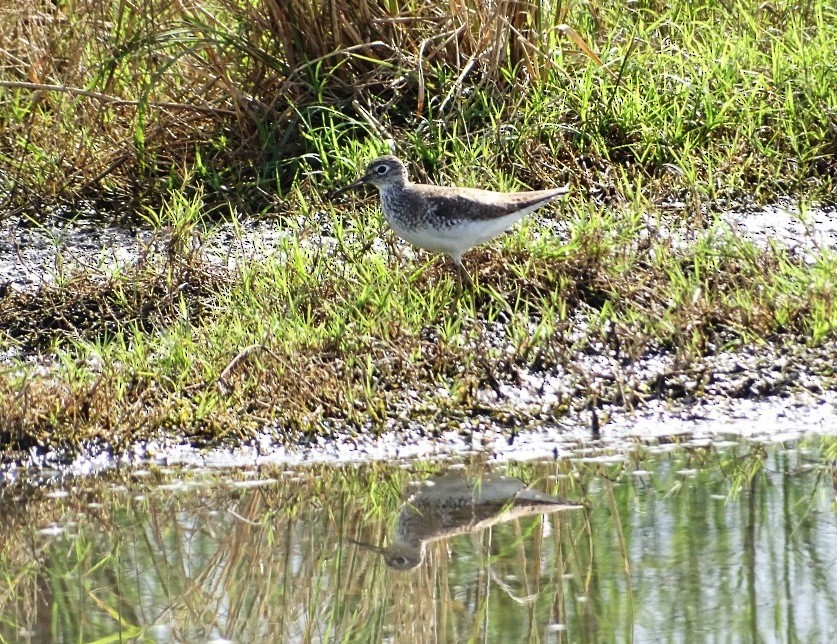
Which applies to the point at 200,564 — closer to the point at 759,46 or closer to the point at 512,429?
the point at 512,429

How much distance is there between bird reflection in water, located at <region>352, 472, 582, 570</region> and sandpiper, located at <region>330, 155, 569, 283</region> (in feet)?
4.67

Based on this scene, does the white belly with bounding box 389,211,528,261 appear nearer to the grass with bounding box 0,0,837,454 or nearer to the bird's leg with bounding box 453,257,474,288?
the bird's leg with bounding box 453,257,474,288

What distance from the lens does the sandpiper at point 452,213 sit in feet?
20.6

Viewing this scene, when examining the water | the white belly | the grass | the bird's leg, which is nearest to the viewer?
the water

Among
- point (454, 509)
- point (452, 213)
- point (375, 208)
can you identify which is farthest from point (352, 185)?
point (454, 509)

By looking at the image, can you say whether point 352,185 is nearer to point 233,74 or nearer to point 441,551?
point 233,74

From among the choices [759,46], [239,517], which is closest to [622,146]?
[759,46]

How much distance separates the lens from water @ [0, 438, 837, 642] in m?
3.84

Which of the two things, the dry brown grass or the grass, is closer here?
the grass

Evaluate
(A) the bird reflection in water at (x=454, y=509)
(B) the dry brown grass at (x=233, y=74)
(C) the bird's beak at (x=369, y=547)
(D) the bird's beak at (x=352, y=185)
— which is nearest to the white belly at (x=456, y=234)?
(D) the bird's beak at (x=352, y=185)

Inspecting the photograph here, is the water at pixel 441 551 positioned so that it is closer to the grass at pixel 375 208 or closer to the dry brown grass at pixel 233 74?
the grass at pixel 375 208

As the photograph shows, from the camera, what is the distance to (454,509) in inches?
189

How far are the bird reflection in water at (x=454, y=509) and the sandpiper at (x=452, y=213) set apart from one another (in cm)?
142

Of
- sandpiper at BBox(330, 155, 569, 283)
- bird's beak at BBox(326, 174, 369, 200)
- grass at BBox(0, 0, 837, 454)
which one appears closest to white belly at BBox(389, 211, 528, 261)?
sandpiper at BBox(330, 155, 569, 283)
